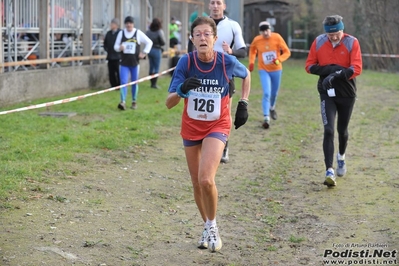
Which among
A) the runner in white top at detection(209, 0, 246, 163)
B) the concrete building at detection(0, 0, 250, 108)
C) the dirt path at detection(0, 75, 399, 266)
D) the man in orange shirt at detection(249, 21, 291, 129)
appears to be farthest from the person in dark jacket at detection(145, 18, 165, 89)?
the runner in white top at detection(209, 0, 246, 163)

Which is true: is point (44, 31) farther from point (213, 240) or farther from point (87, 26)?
point (213, 240)

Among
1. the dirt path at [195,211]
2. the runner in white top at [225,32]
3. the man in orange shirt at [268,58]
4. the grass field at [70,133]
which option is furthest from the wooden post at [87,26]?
the runner in white top at [225,32]

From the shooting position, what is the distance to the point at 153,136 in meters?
12.9

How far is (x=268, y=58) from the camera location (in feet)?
47.0

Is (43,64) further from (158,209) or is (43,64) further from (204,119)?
(204,119)

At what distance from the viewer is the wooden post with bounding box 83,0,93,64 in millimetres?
21234

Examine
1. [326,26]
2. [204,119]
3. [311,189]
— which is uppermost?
[326,26]

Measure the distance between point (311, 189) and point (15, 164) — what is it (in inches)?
146

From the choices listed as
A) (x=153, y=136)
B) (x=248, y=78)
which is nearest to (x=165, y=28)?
(x=153, y=136)

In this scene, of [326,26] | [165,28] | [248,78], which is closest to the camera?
[248,78]

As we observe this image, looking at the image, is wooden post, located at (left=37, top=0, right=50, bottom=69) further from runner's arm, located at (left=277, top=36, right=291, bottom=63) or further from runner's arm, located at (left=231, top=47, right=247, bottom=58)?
runner's arm, located at (left=231, top=47, right=247, bottom=58)

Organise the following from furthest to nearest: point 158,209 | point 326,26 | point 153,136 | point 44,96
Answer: point 44,96 → point 153,136 → point 326,26 → point 158,209

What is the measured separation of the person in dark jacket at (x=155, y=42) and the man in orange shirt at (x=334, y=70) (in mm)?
13247

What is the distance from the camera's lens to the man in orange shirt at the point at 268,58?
14.3 metres
